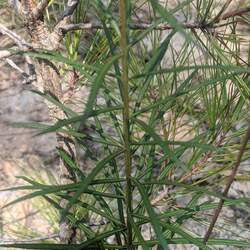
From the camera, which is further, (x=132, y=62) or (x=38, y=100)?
(x=38, y=100)

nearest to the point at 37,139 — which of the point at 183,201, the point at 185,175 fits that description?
the point at 183,201

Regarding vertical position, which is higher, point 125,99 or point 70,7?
point 70,7

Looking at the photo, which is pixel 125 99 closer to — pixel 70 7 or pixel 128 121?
pixel 128 121

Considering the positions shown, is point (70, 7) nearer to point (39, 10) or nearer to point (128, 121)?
point (39, 10)

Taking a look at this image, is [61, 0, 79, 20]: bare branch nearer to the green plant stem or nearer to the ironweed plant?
the ironweed plant

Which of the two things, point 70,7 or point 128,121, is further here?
point 70,7

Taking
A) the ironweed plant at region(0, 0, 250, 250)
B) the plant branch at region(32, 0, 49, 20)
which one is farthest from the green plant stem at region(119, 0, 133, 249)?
the plant branch at region(32, 0, 49, 20)

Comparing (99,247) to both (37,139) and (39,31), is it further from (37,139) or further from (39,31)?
(37,139)

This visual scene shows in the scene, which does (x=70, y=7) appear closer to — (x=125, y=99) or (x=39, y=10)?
(x=39, y=10)

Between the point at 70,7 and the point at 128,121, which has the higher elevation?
the point at 70,7

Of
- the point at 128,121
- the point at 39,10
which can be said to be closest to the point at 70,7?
the point at 39,10

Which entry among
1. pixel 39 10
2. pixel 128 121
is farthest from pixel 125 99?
pixel 39 10
